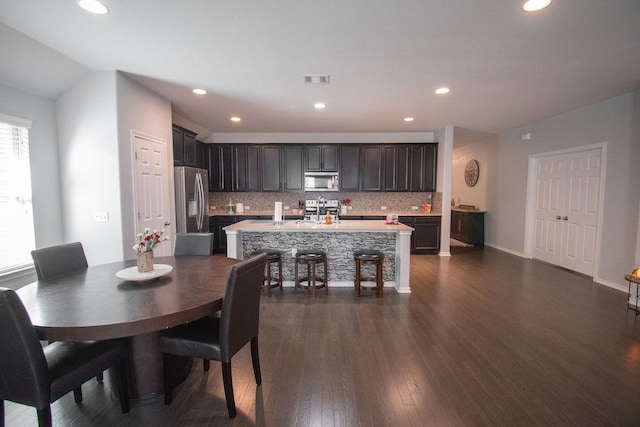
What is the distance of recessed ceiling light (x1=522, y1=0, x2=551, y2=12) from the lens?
6.52ft

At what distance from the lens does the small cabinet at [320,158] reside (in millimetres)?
6441

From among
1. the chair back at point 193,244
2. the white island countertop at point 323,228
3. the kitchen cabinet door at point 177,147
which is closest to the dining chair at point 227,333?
the chair back at point 193,244

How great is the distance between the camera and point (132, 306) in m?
1.58

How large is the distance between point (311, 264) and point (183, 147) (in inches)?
125

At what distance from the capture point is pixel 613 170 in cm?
409

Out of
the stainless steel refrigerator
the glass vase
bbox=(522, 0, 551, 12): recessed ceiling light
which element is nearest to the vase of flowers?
the glass vase

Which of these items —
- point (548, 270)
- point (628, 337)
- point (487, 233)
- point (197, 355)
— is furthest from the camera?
point (487, 233)

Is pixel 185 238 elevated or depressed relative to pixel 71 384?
elevated

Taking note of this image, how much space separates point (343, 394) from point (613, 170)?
15.9 ft

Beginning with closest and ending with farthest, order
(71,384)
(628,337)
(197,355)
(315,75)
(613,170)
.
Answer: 1. (71,384)
2. (197,355)
3. (628,337)
4. (315,75)
5. (613,170)

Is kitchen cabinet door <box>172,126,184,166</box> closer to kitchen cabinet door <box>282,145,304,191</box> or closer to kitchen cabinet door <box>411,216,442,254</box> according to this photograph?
kitchen cabinet door <box>282,145,304,191</box>

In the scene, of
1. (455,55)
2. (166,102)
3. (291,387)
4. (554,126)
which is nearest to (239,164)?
(166,102)

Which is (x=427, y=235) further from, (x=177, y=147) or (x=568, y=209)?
(x=177, y=147)

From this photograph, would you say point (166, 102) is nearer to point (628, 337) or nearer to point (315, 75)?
point (315, 75)
